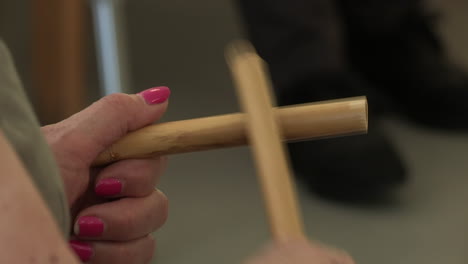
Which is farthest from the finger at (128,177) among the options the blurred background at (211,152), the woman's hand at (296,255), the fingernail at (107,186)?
the blurred background at (211,152)

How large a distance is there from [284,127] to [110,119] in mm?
111

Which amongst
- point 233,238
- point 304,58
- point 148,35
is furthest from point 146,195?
point 148,35

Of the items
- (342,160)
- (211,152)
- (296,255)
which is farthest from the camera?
(211,152)

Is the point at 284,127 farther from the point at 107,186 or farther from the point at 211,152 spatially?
the point at 211,152

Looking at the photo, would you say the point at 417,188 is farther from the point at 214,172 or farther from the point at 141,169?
the point at 141,169

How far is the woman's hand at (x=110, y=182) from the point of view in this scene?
44cm

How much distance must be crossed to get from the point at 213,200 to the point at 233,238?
0.10m

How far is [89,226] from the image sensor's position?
0.47 metres

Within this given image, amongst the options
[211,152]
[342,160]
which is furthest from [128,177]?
[211,152]

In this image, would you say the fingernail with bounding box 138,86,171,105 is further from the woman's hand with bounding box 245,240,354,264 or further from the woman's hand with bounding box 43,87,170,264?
the woman's hand with bounding box 245,240,354,264

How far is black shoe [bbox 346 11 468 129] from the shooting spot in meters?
1.20

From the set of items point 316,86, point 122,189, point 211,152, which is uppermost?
point 122,189

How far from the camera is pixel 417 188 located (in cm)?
103

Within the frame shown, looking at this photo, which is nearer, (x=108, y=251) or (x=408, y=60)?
(x=108, y=251)
